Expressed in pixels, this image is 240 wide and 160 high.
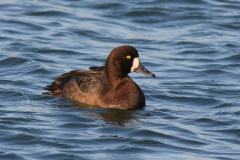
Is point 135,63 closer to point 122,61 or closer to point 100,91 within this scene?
point 122,61

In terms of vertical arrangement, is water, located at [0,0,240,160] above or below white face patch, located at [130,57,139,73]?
below

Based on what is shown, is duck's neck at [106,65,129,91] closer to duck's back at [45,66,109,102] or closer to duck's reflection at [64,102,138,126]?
duck's back at [45,66,109,102]

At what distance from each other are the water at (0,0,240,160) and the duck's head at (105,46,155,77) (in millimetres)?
704

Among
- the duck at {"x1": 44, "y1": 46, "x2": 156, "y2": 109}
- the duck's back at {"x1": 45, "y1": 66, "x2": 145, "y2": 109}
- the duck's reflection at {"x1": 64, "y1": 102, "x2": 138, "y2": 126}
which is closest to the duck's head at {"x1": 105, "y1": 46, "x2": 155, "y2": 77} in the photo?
the duck at {"x1": 44, "y1": 46, "x2": 156, "y2": 109}

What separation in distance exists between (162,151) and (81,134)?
46.9 inches

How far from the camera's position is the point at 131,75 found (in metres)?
11.6

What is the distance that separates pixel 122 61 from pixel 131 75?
270 cm

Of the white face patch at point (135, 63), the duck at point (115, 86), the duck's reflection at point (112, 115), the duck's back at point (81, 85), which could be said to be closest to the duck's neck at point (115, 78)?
the duck at point (115, 86)

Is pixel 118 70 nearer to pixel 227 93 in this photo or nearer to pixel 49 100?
pixel 49 100

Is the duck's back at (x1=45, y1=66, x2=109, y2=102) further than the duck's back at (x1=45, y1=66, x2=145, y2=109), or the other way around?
the duck's back at (x1=45, y1=66, x2=109, y2=102)

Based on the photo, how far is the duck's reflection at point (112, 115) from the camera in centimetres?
821

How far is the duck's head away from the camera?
8.88 meters

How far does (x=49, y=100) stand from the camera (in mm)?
9375

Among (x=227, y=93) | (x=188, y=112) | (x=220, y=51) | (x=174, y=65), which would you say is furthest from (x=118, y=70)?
(x=220, y=51)
